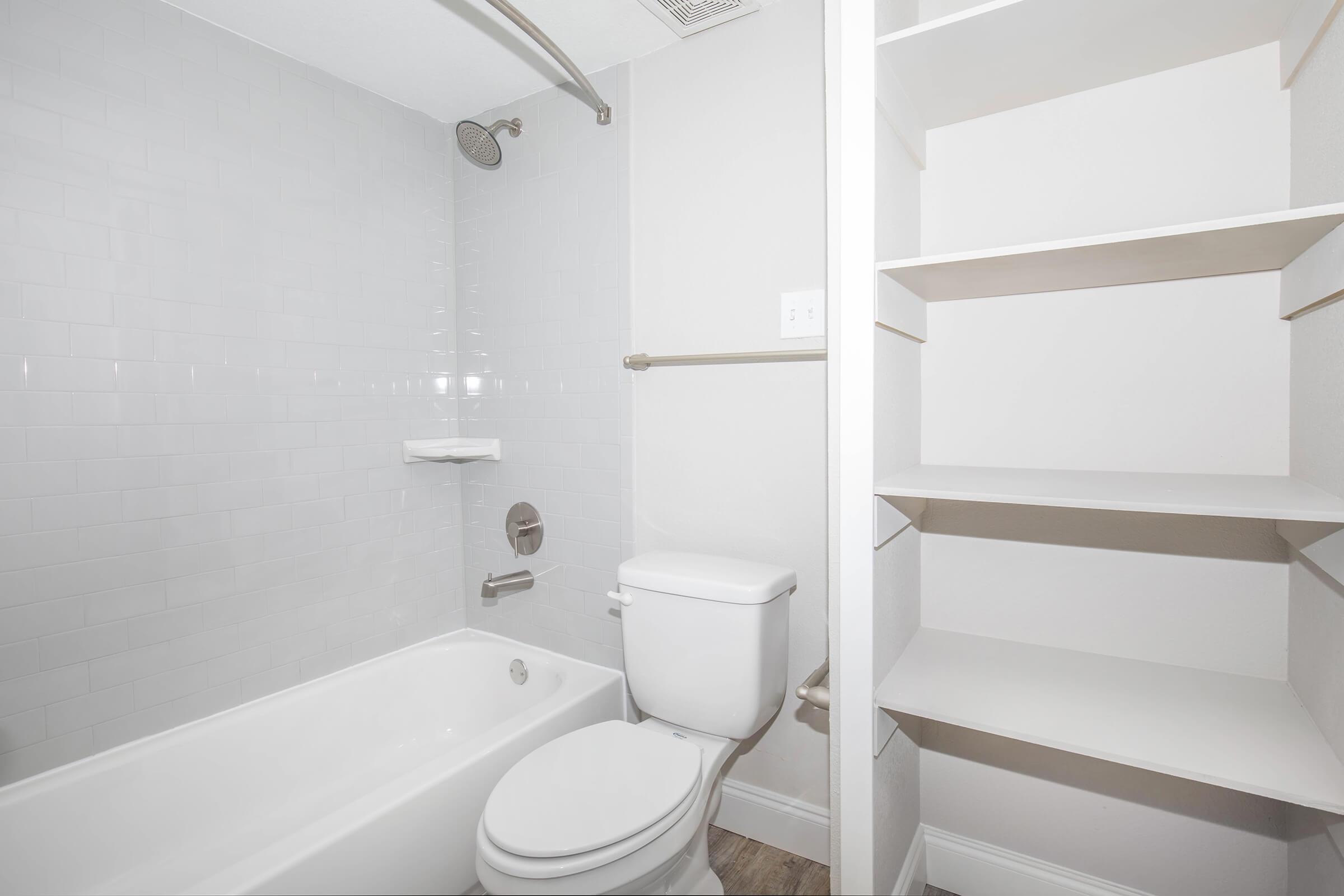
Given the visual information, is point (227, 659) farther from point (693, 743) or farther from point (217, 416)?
point (693, 743)

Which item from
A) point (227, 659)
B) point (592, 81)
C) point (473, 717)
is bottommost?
point (473, 717)

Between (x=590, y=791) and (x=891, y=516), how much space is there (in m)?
0.75

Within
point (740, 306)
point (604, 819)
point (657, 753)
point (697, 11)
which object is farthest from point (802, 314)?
point (604, 819)

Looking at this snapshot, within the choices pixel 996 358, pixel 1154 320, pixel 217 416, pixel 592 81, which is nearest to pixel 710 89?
pixel 592 81

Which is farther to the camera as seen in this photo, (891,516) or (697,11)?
(697,11)

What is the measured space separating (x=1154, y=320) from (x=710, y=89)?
3.79 ft

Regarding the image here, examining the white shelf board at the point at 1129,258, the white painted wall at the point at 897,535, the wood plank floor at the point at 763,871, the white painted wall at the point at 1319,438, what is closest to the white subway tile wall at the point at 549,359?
the wood plank floor at the point at 763,871

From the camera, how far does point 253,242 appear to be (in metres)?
1.64

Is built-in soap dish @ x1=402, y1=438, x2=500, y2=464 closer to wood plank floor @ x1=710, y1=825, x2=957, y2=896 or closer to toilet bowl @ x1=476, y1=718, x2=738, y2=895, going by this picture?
toilet bowl @ x1=476, y1=718, x2=738, y2=895

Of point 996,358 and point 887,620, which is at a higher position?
point 996,358

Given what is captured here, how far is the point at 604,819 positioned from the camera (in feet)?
3.45

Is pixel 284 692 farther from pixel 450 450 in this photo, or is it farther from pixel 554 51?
pixel 554 51

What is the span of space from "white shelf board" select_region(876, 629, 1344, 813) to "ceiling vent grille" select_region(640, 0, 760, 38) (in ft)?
5.09

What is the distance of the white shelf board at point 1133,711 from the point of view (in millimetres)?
885
